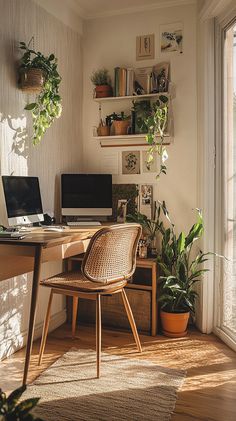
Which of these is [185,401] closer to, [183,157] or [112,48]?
[183,157]

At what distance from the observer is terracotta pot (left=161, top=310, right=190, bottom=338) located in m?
2.87

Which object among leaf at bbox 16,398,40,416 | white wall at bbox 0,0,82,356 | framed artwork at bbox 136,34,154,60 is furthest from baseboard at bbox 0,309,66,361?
framed artwork at bbox 136,34,154,60

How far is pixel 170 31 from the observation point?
10.3 ft

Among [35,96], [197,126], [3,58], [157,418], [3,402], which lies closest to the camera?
[3,402]

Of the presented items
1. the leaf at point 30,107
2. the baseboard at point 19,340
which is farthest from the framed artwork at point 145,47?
the baseboard at point 19,340

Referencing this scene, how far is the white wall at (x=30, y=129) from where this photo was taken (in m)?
2.47

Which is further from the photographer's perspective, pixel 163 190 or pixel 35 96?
pixel 163 190

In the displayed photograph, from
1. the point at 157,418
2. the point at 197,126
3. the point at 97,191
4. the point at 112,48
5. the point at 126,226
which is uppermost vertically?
the point at 112,48

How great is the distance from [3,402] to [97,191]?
228 centimetres

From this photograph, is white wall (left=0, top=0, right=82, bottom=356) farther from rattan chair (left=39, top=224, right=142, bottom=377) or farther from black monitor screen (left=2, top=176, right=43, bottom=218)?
rattan chair (left=39, top=224, right=142, bottom=377)

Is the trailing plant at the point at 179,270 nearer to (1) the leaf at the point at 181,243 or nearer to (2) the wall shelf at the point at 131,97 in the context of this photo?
(1) the leaf at the point at 181,243

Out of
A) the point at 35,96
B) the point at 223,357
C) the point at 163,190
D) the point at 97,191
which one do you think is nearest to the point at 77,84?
the point at 35,96

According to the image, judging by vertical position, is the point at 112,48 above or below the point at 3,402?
above

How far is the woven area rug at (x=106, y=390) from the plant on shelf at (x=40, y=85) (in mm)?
1495
